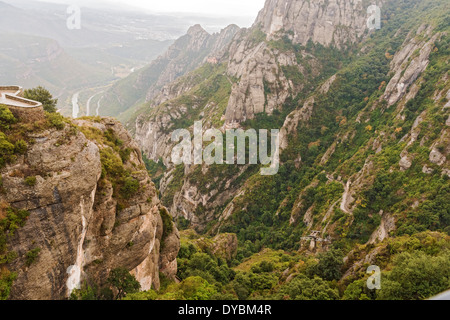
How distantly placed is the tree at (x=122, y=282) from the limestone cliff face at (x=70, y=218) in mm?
779

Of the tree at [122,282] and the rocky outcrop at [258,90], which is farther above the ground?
the rocky outcrop at [258,90]

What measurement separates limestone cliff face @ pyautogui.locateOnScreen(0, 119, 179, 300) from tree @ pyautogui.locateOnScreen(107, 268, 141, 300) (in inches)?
30.7

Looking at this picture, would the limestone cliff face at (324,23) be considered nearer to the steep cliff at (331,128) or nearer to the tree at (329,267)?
the steep cliff at (331,128)

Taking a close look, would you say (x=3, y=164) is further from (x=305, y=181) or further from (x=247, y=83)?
(x=247, y=83)

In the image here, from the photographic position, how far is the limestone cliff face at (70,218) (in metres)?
25.2

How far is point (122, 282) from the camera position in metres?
33.7

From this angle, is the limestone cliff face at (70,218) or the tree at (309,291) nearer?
the limestone cliff face at (70,218)

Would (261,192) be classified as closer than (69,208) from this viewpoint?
No

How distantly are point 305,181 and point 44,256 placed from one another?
10735cm

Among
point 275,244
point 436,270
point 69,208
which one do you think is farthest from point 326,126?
point 69,208

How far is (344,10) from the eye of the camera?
642 feet

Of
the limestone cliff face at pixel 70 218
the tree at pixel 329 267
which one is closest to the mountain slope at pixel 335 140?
the tree at pixel 329 267
